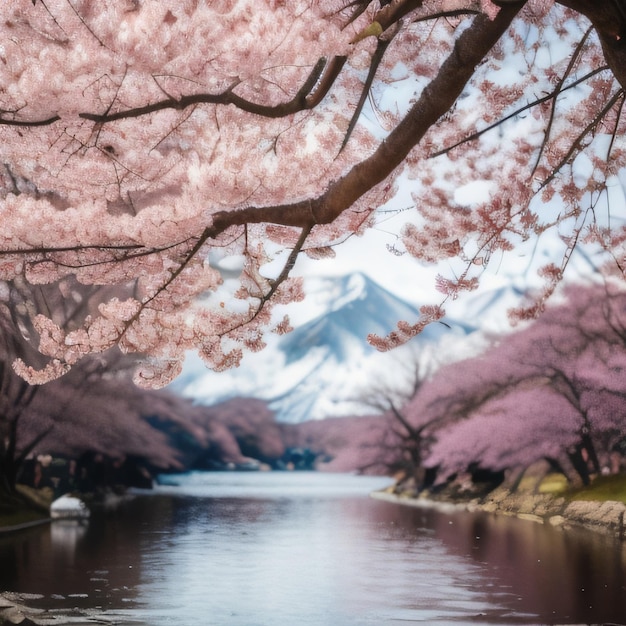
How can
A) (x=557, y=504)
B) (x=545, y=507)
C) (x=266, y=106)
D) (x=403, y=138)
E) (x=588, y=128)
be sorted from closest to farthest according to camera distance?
(x=403, y=138) < (x=266, y=106) < (x=588, y=128) < (x=557, y=504) < (x=545, y=507)

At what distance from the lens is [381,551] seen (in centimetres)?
609

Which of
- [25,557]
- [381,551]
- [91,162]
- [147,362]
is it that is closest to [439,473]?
[381,551]

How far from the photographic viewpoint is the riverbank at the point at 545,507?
7.13 m

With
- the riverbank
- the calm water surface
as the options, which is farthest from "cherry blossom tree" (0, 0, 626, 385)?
the riverbank

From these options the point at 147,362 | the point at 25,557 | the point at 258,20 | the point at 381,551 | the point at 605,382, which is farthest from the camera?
the point at 605,382

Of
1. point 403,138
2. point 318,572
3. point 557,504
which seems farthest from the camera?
point 557,504

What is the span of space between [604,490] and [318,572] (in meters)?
4.22

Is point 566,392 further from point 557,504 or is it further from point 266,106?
point 266,106

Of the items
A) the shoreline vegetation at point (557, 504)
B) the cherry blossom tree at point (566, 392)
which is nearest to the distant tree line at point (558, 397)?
the cherry blossom tree at point (566, 392)

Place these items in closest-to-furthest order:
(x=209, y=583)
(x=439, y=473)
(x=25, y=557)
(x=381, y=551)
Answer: (x=209, y=583) < (x=25, y=557) < (x=381, y=551) < (x=439, y=473)

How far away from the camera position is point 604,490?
7.93 meters

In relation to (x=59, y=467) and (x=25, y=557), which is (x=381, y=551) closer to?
(x=25, y=557)

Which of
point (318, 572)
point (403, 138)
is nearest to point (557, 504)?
point (318, 572)

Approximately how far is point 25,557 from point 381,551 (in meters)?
2.85
